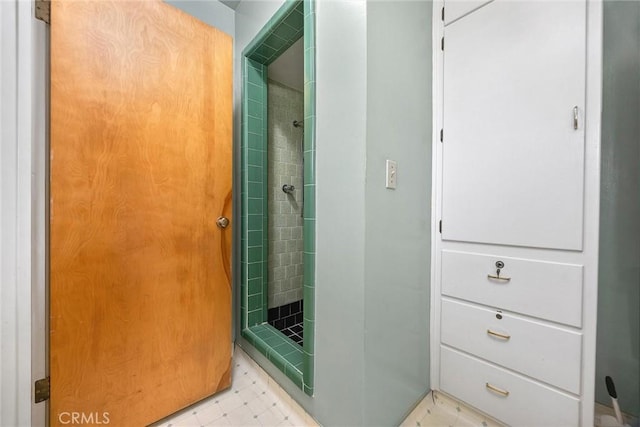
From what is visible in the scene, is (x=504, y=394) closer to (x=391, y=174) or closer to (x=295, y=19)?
(x=391, y=174)

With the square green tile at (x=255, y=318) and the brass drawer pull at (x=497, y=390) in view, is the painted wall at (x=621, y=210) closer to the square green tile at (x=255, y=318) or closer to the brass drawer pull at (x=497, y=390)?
the brass drawer pull at (x=497, y=390)

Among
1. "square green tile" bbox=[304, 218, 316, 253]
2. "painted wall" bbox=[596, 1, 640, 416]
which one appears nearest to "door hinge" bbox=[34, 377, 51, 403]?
"square green tile" bbox=[304, 218, 316, 253]

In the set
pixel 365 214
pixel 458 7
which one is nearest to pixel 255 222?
pixel 365 214

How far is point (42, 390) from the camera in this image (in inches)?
34.3

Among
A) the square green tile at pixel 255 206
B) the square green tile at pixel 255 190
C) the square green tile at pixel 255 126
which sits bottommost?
the square green tile at pixel 255 206

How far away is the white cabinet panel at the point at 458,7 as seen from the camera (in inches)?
42.3

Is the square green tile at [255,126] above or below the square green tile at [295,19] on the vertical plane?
below

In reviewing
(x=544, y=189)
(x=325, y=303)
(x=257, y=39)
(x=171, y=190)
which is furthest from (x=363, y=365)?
(x=257, y=39)

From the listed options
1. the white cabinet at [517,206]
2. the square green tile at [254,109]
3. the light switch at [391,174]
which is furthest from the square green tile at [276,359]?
the square green tile at [254,109]

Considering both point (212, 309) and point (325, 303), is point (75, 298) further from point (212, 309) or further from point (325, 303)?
point (325, 303)

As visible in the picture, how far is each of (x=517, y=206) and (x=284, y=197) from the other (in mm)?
1494

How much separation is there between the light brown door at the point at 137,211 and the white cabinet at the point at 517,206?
1123 mm

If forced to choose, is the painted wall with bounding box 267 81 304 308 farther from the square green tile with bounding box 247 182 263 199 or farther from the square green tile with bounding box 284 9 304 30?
the square green tile with bounding box 284 9 304 30
